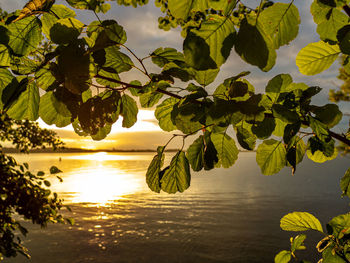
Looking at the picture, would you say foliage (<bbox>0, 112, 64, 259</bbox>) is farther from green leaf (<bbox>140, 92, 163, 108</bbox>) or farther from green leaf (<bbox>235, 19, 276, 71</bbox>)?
green leaf (<bbox>235, 19, 276, 71</bbox>)

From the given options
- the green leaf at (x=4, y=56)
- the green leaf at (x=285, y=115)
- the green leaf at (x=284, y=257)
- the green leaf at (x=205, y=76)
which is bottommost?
the green leaf at (x=284, y=257)

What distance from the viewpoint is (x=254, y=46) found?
670 millimetres

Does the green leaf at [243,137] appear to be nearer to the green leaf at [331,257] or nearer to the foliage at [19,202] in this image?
the green leaf at [331,257]

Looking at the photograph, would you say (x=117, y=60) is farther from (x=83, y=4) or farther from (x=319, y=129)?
(x=319, y=129)

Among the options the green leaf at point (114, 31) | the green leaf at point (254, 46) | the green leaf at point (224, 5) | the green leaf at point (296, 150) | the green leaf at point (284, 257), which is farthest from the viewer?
the green leaf at point (284, 257)

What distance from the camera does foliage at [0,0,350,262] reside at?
73 cm

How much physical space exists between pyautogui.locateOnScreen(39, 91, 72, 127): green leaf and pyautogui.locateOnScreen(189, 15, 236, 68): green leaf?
1.87 feet

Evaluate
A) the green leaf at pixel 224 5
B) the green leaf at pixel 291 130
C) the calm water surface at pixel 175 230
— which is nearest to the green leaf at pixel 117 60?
the green leaf at pixel 224 5

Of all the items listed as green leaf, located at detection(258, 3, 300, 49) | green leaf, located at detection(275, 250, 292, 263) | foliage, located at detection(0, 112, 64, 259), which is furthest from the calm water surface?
green leaf, located at detection(258, 3, 300, 49)

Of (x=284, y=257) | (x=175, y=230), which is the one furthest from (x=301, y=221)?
(x=175, y=230)

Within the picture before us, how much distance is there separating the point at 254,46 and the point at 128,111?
68cm

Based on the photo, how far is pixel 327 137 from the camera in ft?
3.16

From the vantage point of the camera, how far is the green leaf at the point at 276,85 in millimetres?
1081

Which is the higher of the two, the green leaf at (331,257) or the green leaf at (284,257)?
the green leaf at (331,257)
